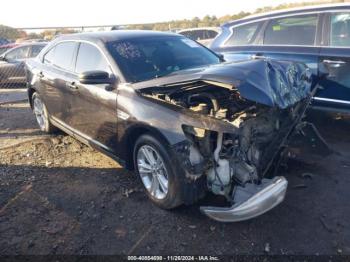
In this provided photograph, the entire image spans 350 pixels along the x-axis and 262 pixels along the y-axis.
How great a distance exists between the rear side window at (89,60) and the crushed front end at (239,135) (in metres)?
0.96

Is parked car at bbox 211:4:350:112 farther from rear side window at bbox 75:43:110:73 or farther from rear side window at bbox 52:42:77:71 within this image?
rear side window at bbox 52:42:77:71

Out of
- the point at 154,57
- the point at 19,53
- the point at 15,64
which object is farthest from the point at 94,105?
the point at 19,53

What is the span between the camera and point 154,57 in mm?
4359

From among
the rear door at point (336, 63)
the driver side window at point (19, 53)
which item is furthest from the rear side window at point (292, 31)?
the driver side window at point (19, 53)

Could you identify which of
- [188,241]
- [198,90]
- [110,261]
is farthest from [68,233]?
[198,90]

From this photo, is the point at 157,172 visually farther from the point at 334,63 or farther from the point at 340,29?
the point at 340,29

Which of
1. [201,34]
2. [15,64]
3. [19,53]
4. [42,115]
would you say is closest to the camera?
[42,115]

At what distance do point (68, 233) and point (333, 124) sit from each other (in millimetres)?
4605

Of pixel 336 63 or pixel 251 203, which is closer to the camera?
pixel 251 203

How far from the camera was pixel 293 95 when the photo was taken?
11.6 ft

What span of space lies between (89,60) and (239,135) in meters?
2.36

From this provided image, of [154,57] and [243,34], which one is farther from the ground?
[243,34]

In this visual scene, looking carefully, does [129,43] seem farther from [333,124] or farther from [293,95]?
[333,124]

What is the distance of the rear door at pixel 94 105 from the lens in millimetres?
4016
